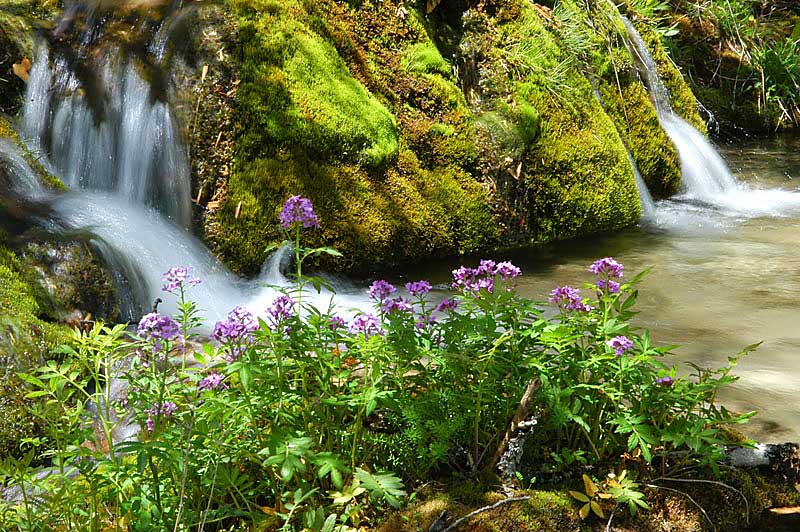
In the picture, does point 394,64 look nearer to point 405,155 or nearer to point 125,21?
point 405,155

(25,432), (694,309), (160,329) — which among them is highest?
(160,329)

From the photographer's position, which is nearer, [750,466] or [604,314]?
[604,314]

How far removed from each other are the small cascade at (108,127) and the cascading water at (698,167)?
4.93 metres

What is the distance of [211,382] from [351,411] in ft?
1.42

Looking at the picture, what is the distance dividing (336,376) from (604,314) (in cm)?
85

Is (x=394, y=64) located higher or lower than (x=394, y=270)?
higher

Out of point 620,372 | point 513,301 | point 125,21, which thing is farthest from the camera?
point 125,21

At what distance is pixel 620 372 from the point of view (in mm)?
2209

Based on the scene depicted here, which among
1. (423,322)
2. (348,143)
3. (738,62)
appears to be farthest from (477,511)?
(738,62)

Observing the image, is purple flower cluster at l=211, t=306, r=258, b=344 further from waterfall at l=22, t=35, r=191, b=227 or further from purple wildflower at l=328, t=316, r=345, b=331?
waterfall at l=22, t=35, r=191, b=227

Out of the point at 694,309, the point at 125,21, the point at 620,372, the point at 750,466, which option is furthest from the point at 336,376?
the point at 125,21

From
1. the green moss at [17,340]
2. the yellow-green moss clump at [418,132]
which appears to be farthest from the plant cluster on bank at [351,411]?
the yellow-green moss clump at [418,132]

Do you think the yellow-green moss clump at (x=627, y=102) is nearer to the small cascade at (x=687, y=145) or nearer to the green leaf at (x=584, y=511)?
the small cascade at (x=687, y=145)

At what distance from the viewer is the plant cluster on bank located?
6.93ft
